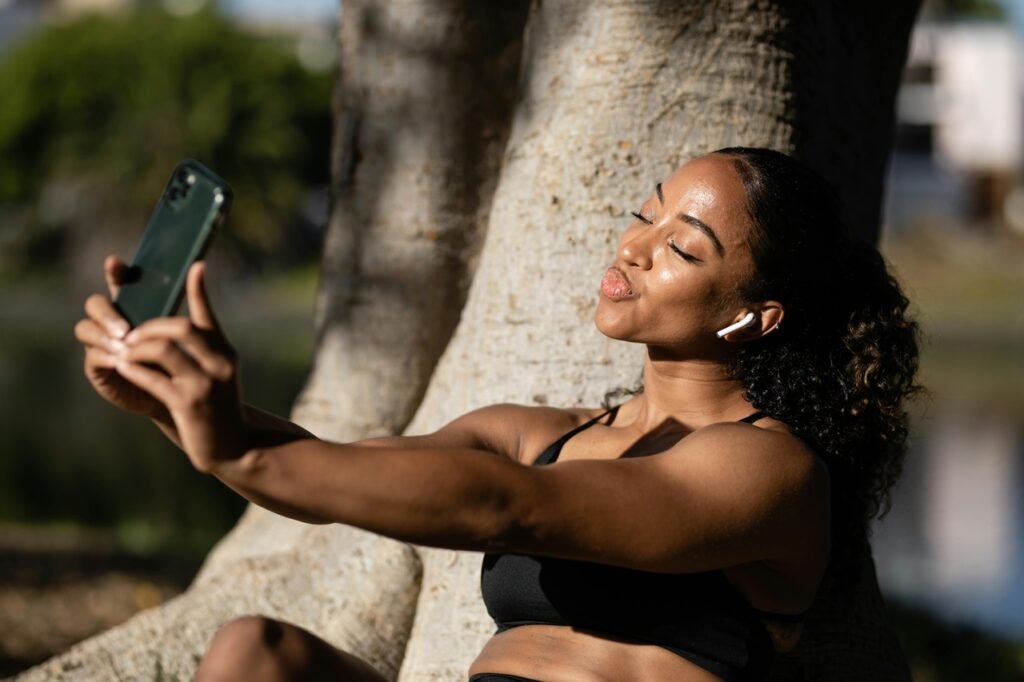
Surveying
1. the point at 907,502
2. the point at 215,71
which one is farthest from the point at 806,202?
the point at 215,71

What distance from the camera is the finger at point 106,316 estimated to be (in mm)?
1895

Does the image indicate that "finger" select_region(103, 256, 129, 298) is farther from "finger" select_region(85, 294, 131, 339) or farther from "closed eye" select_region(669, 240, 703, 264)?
"closed eye" select_region(669, 240, 703, 264)

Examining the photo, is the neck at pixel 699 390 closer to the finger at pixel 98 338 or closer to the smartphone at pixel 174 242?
the smartphone at pixel 174 242

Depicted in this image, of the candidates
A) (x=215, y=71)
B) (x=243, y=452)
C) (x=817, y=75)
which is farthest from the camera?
(x=215, y=71)

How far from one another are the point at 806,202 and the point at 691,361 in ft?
1.19

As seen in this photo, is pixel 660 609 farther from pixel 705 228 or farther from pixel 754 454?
pixel 705 228

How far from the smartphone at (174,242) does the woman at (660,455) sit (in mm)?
34

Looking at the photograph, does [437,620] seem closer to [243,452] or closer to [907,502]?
[243,452]

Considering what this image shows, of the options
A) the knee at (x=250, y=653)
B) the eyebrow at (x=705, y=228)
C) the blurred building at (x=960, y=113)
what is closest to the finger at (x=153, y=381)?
the knee at (x=250, y=653)

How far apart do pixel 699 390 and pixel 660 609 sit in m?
0.45

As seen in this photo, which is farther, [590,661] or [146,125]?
[146,125]

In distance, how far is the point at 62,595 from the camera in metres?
5.36

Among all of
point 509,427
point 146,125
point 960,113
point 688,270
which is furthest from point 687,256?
point 960,113

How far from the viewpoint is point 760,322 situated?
2.54 meters
